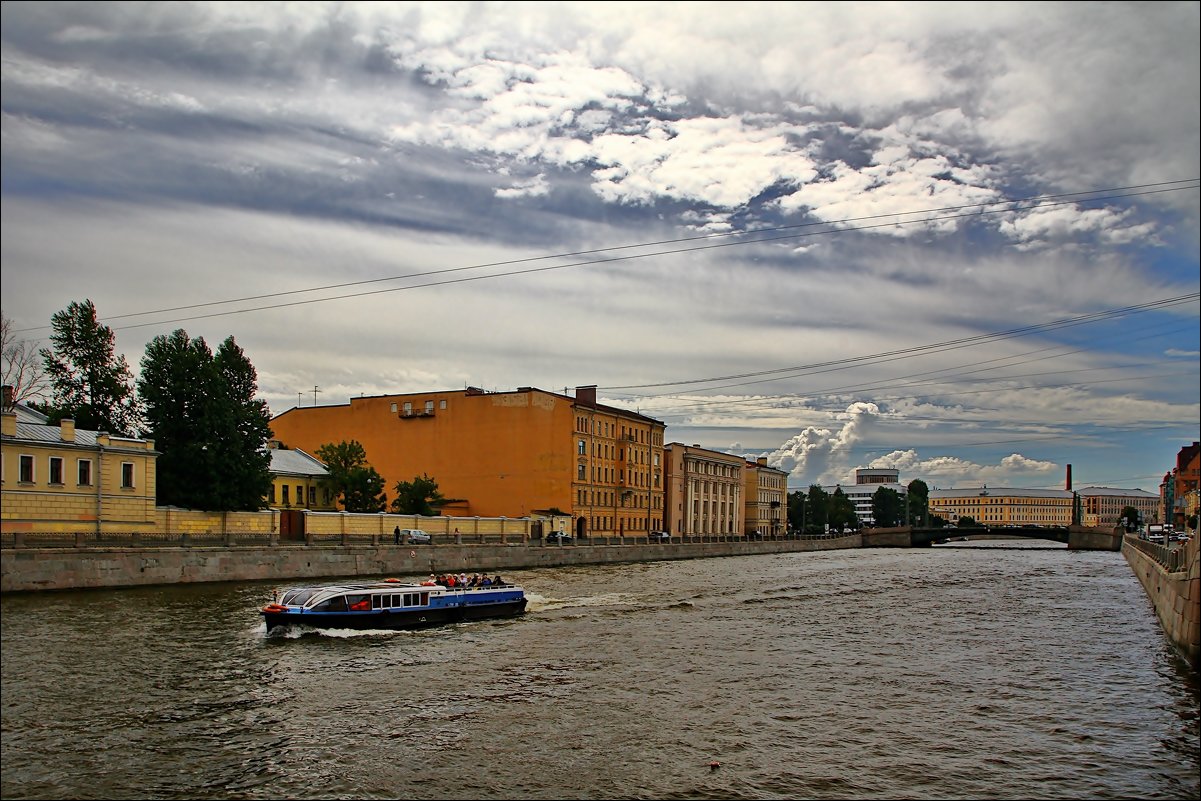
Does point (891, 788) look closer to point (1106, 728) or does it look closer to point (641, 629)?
point (1106, 728)

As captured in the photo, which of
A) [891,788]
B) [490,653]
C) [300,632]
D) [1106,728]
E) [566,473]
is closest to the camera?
[891,788]

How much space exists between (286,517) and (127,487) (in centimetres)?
971

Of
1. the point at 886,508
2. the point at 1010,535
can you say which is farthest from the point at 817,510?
the point at 886,508

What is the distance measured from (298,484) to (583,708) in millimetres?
49514

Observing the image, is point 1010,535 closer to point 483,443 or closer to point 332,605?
point 483,443

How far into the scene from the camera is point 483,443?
253ft

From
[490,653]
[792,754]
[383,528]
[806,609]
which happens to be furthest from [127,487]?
[792,754]

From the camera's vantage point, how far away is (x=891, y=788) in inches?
550

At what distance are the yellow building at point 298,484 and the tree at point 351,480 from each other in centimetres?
62

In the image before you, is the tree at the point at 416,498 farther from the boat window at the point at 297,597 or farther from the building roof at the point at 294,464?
the boat window at the point at 297,597

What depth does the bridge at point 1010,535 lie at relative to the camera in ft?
399

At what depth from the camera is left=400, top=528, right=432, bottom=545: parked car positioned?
53628mm

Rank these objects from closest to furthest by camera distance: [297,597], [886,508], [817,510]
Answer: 1. [297,597]
2. [817,510]
3. [886,508]

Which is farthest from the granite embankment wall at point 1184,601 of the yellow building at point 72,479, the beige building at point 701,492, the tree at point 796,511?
the tree at point 796,511
